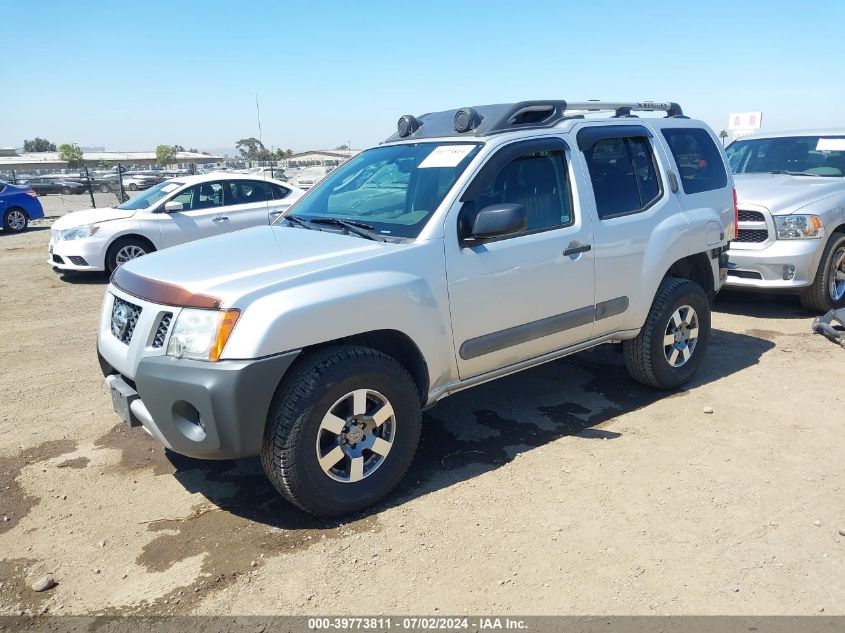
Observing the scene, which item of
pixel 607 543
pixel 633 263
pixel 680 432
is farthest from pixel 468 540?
pixel 633 263

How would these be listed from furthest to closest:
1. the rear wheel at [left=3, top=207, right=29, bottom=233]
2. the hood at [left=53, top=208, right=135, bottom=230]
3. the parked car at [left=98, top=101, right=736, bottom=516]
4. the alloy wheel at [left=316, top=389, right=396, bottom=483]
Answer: the rear wheel at [left=3, top=207, right=29, bottom=233], the hood at [left=53, top=208, right=135, bottom=230], the alloy wheel at [left=316, top=389, right=396, bottom=483], the parked car at [left=98, top=101, right=736, bottom=516]

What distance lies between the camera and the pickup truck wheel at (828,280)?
7117mm

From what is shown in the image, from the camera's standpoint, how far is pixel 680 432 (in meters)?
4.41

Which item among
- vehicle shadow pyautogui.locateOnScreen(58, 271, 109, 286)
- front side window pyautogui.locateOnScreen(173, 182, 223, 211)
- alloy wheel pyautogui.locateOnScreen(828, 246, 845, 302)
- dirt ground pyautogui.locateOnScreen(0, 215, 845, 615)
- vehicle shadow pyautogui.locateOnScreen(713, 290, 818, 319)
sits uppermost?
front side window pyautogui.locateOnScreen(173, 182, 223, 211)

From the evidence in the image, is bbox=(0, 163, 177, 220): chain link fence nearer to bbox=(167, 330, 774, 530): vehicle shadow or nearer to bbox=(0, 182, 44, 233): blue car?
bbox=(0, 182, 44, 233): blue car

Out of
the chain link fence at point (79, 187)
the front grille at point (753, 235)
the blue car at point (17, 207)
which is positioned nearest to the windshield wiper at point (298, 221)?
the front grille at point (753, 235)

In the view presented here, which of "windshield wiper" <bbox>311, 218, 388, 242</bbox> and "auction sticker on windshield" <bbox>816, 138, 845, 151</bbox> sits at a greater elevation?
"auction sticker on windshield" <bbox>816, 138, 845, 151</bbox>

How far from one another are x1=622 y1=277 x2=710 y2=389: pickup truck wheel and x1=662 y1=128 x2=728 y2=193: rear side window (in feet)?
2.57

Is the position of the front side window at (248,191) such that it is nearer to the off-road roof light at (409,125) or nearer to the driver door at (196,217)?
the driver door at (196,217)

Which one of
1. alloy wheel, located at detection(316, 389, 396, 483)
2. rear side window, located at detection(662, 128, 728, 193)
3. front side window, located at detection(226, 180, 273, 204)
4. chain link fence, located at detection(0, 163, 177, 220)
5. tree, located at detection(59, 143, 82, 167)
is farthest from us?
tree, located at detection(59, 143, 82, 167)

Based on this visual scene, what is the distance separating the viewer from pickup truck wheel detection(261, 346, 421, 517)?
10.5 feet

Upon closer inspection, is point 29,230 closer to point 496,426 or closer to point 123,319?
point 123,319

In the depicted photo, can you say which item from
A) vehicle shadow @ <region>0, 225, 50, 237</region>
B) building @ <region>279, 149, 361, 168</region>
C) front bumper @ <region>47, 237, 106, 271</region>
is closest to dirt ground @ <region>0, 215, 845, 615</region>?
front bumper @ <region>47, 237, 106, 271</region>

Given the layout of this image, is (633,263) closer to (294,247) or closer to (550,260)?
(550,260)
